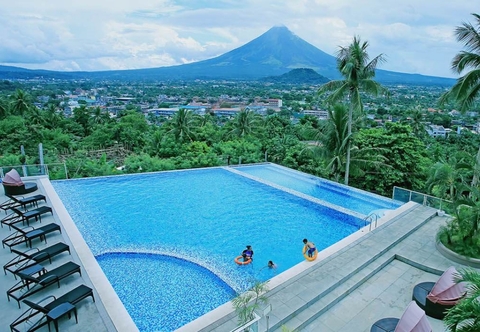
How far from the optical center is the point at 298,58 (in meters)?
154

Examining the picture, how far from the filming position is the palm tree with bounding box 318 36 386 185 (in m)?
13.7

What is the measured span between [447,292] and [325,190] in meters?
8.96

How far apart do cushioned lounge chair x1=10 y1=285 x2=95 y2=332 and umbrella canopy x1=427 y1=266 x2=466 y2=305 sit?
6414 mm

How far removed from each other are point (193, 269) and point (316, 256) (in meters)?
3.32

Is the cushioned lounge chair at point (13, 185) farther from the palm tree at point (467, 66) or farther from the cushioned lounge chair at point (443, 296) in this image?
the palm tree at point (467, 66)

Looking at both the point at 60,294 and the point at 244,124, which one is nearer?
the point at 60,294

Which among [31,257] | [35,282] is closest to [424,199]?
[35,282]

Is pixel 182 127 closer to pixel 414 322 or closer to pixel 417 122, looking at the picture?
pixel 414 322

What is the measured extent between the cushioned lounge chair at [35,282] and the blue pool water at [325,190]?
33.5ft

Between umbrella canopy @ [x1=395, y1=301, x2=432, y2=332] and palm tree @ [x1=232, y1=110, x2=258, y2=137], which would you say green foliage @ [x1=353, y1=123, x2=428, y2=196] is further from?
umbrella canopy @ [x1=395, y1=301, x2=432, y2=332]

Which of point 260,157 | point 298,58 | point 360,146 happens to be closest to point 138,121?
point 260,157

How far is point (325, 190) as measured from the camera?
47.3ft

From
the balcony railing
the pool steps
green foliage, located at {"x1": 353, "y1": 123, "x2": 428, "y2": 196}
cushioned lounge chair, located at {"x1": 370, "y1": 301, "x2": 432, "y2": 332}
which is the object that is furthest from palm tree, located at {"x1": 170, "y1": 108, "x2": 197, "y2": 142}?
cushioned lounge chair, located at {"x1": 370, "y1": 301, "x2": 432, "y2": 332}

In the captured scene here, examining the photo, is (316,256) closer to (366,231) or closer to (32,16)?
(366,231)
